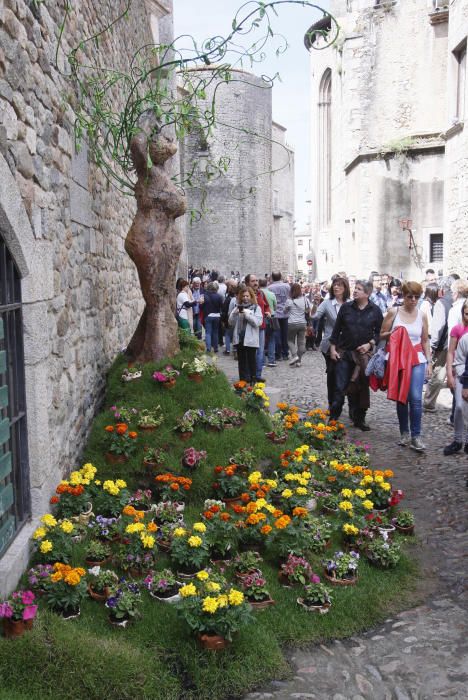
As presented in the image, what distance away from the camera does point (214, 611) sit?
122 inches

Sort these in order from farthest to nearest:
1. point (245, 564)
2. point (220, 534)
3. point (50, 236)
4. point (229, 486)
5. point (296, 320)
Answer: point (296, 320), point (229, 486), point (50, 236), point (220, 534), point (245, 564)

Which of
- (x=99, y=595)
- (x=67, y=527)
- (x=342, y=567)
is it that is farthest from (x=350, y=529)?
(x=67, y=527)

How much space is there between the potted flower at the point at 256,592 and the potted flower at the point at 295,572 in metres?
0.20

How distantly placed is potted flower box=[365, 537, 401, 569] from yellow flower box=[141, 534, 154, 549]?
1485 mm

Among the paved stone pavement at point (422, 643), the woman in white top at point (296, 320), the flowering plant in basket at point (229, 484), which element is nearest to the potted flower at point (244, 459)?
the flowering plant in basket at point (229, 484)

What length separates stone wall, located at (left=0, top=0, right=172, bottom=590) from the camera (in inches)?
134

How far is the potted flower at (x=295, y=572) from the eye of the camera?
12.5 feet

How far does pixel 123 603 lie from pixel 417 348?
440cm

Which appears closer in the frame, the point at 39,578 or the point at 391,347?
the point at 39,578

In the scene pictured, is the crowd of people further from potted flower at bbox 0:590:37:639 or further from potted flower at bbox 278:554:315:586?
potted flower at bbox 0:590:37:639

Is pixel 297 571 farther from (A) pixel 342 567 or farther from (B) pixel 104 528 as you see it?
(B) pixel 104 528

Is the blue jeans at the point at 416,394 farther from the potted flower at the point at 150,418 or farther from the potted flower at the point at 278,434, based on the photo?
the potted flower at the point at 150,418

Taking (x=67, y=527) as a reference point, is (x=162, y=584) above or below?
below

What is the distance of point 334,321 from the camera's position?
26.1ft
